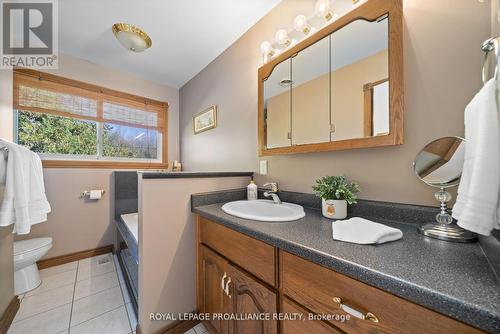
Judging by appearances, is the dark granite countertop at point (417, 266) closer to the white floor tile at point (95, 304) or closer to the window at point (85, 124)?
the white floor tile at point (95, 304)

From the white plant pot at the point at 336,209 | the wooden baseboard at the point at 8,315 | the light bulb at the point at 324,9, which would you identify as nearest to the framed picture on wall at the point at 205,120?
the light bulb at the point at 324,9

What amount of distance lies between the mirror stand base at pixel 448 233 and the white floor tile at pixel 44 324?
209cm

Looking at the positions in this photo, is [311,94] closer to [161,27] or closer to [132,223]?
[161,27]

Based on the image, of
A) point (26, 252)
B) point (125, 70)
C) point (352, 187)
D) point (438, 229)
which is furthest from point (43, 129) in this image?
point (438, 229)

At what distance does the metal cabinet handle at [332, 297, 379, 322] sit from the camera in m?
0.46

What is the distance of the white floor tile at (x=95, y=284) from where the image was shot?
155 cm

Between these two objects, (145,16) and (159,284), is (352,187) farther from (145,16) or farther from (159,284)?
(145,16)

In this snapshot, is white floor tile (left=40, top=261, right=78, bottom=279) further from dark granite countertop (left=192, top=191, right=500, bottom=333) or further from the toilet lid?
dark granite countertop (left=192, top=191, right=500, bottom=333)

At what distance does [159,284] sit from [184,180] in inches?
25.2

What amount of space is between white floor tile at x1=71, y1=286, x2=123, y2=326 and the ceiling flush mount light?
2.18 m

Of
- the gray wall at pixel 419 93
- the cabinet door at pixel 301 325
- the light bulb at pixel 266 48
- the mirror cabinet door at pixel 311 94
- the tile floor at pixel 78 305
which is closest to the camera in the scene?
the cabinet door at pixel 301 325

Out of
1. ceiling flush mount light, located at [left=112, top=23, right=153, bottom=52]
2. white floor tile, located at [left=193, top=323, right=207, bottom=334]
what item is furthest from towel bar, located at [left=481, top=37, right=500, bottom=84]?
ceiling flush mount light, located at [left=112, top=23, right=153, bottom=52]

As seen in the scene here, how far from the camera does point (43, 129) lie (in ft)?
6.45

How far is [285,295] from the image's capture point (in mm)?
672
